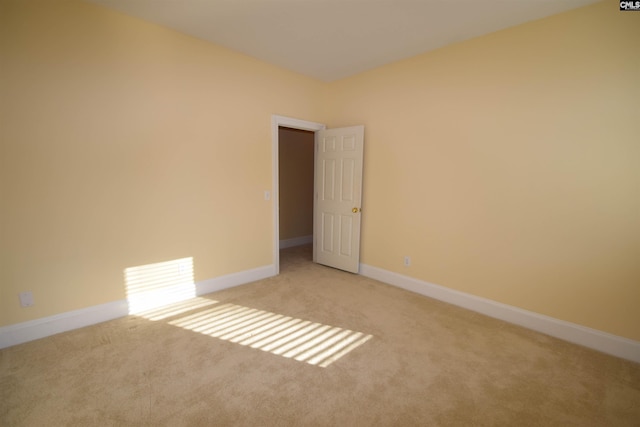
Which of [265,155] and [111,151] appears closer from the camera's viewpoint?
[111,151]

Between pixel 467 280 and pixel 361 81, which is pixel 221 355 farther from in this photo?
pixel 361 81

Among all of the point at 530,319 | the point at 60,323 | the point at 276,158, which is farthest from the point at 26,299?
the point at 530,319

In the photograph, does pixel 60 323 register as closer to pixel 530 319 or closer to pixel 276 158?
pixel 276 158

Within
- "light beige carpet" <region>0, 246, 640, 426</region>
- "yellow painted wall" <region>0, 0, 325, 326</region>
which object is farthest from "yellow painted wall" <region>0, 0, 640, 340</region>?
"light beige carpet" <region>0, 246, 640, 426</region>

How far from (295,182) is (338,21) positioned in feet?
11.2

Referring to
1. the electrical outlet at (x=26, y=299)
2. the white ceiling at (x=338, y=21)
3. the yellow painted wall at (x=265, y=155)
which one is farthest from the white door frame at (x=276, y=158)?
the electrical outlet at (x=26, y=299)

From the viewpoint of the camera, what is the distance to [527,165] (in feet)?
8.32

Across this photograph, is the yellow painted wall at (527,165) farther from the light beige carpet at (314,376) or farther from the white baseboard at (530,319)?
the light beige carpet at (314,376)

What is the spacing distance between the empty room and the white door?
528mm

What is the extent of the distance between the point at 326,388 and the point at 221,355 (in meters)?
0.89

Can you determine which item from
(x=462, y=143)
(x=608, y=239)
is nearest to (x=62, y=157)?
(x=462, y=143)

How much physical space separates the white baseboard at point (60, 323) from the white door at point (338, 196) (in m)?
2.68

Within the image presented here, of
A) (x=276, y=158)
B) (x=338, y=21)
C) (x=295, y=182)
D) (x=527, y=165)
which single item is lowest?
(x=295, y=182)

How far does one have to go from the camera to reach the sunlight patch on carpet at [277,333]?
2.19m
